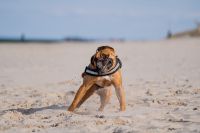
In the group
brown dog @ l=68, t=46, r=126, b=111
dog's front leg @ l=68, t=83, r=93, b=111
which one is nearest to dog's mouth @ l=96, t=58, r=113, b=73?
brown dog @ l=68, t=46, r=126, b=111

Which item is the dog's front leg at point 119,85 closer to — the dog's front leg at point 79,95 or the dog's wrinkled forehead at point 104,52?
the dog's wrinkled forehead at point 104,52

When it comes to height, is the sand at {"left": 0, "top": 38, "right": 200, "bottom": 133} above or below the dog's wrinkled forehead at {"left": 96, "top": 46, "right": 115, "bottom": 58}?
below

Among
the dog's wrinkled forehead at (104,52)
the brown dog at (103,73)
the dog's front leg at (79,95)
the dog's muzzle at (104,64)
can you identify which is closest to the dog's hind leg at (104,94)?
the brown dog at (103,73)

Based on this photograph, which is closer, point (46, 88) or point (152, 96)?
point (152, 96)

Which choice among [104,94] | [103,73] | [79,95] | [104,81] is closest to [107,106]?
[104,94]

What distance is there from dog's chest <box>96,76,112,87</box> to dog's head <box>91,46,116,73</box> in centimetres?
12

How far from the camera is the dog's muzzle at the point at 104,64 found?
7.73 meters

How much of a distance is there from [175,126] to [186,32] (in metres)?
49.5

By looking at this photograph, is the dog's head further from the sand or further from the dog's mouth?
the sand

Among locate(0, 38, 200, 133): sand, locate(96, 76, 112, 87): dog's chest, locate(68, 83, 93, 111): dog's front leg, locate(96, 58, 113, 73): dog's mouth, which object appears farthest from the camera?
locate(68, 83, 93, 111): dog's front leg

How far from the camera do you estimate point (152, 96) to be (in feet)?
31.6

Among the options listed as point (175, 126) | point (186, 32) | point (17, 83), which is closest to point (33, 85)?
point (17, 83)

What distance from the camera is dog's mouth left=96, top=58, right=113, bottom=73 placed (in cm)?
773

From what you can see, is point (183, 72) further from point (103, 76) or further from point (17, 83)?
point (103, 76)
